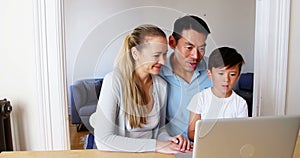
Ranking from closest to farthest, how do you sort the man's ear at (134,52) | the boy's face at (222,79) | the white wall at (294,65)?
the man's ear at (134,52)
the boy's face at (222,79)
the white wall at (294,65)

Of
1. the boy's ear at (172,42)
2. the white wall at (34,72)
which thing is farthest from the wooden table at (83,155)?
the white wall at (34,72)

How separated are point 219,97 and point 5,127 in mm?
1213

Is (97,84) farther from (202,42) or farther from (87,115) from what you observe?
(202,42)

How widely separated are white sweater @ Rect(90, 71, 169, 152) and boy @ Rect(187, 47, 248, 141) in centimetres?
14

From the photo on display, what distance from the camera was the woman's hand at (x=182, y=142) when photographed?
1.30m

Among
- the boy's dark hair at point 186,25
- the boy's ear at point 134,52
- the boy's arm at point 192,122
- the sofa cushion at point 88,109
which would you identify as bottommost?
the boy's arm at point 192,122

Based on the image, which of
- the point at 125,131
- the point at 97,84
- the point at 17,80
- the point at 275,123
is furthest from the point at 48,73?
the point at 275,123

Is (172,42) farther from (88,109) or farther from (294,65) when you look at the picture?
(294,65)

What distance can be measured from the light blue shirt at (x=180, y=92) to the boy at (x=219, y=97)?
0.02m

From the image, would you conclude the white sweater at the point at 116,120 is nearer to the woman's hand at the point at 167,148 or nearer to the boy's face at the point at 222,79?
the woman's hand at the point at 167,148

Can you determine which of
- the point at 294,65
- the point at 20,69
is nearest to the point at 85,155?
the point at 20,69

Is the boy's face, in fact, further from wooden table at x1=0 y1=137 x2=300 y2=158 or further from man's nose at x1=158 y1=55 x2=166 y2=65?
wooden table at x1=0 y1=137 x2=300 y2=158

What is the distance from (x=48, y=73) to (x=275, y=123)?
1.28 metres

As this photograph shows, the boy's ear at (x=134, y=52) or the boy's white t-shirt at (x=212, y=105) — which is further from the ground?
the boy's ear at (x=134, y=52)
